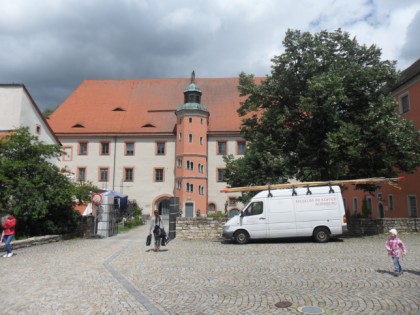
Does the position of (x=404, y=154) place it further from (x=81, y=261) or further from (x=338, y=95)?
(x=81, y=261)

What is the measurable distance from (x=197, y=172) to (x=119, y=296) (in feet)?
131

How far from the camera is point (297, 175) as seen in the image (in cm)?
2134

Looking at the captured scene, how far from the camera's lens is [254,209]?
687 inches

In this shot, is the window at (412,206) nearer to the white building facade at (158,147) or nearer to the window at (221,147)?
the white building facade at (158,147)

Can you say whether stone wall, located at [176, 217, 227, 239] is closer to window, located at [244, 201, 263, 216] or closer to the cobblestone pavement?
window, located at [244, 201, 263, 216]

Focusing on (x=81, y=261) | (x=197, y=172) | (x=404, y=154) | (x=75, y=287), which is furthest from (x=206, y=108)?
(x=75, y=287)

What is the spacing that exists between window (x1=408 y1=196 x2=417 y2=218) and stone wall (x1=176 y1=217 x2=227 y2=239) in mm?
15358

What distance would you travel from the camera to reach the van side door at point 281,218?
17.1 m

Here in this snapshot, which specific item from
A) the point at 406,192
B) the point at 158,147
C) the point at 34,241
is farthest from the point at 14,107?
the point at 406,192

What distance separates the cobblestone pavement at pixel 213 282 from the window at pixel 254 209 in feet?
9.38

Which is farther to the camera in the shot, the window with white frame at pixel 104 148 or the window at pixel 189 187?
the window with white frame at pixel 104 148

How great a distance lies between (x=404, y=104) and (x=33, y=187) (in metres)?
24.8

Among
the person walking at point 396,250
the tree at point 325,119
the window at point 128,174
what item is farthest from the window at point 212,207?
the person walking at point 396,250

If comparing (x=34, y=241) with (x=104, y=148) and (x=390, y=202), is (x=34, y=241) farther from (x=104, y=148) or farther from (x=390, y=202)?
(x=104, y=148)
